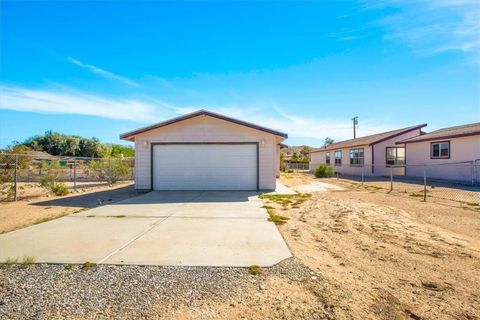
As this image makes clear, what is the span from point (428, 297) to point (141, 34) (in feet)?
39.9

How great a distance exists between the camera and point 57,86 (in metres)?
13.4

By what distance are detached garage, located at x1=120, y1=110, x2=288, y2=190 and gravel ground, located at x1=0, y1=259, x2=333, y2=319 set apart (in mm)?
8385

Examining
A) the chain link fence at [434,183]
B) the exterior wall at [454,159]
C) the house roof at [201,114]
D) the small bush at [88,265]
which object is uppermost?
the house roof at [201,114]

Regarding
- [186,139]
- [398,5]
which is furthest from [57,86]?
[398,5]

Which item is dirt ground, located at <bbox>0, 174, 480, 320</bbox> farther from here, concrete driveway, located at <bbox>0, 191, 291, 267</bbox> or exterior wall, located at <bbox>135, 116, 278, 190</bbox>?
exterior wall, located at <bbox>135, 116, 278, 190</bbox>

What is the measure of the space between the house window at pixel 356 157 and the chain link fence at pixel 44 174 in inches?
780

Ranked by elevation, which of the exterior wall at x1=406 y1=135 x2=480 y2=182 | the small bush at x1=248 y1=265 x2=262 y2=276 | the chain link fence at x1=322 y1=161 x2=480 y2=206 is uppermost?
the exterior wall at x1=406 y1=135 x2=480 y2=182

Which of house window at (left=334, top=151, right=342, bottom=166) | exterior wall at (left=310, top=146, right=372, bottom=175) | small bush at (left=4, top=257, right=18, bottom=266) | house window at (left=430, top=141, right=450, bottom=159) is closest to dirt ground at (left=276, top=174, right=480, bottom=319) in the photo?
small bush at (left=4, top=257, right=18, bottom=266)

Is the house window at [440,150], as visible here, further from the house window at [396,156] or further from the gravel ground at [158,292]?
the gravel ground at [158,292]

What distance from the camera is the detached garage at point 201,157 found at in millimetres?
11969

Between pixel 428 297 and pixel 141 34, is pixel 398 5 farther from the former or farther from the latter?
pixel 141 34

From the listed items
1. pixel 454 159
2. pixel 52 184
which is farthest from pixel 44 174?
pixel 454 159

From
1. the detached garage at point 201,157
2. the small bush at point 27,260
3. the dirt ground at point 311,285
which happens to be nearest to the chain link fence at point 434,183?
the dirt ground at point 311,285

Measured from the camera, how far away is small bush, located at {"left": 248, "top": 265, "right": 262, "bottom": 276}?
11.3ft
